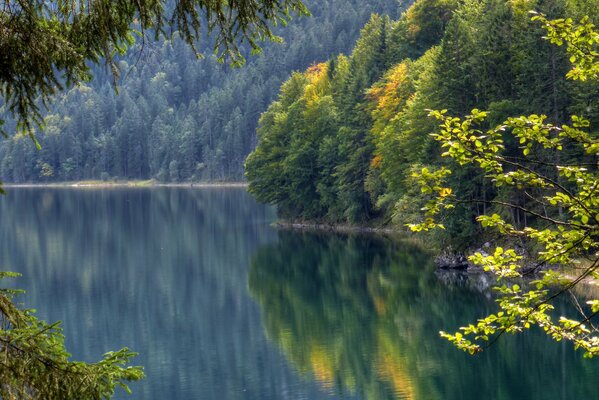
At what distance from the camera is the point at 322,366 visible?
32625 millimetres

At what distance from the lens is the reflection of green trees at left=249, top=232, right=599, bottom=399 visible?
1145 inches

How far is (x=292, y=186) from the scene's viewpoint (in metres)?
81.1

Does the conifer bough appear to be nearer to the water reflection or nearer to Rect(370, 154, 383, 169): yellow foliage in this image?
the water reflection

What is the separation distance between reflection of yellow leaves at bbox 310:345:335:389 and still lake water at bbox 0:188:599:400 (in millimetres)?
83

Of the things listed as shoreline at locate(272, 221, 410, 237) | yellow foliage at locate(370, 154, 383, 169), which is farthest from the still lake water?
yellow foliage at locate(370, 154, 383, 169)

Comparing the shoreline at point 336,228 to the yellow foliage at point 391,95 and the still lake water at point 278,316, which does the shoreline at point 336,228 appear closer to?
the still lake water at point 278,316

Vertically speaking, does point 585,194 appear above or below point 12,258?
above

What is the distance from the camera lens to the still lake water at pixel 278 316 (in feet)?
98.5

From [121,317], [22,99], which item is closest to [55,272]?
[121,317]

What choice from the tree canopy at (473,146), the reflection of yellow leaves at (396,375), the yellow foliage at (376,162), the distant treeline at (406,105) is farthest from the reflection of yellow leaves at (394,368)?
the yellow foliage at (376,162)

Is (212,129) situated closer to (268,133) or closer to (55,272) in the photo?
(268,133)

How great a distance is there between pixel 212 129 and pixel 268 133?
365ft

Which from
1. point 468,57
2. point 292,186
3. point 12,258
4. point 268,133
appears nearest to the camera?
point 468,57

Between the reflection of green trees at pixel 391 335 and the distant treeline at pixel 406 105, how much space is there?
15.9 ft
